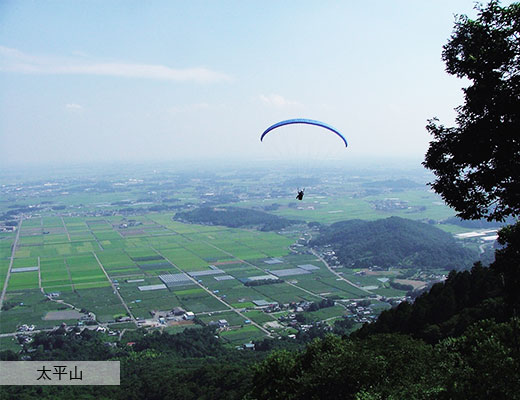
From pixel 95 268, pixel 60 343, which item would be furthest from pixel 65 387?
pixel 95 268

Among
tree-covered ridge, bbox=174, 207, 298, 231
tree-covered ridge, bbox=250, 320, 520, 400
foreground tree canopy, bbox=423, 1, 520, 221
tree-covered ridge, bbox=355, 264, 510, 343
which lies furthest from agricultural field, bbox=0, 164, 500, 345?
foreground tree canopy, bbox=423, 1, 520, 221

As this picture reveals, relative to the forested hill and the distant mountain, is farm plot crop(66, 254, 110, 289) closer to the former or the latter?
the forested hill

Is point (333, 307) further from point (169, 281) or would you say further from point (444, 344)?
point (444, 344)

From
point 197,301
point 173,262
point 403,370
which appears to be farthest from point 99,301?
point 403,370

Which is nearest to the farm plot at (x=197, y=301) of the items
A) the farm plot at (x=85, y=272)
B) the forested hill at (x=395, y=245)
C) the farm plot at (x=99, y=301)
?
the farm plot at (x=99, y=301)

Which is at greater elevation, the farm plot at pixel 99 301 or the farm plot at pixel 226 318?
the farm plot at pixel 226 318

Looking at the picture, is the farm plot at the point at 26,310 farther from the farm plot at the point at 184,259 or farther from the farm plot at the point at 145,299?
the farm plot at the point at 184,259

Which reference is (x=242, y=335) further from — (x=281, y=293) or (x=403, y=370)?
(x=403, y=370)
